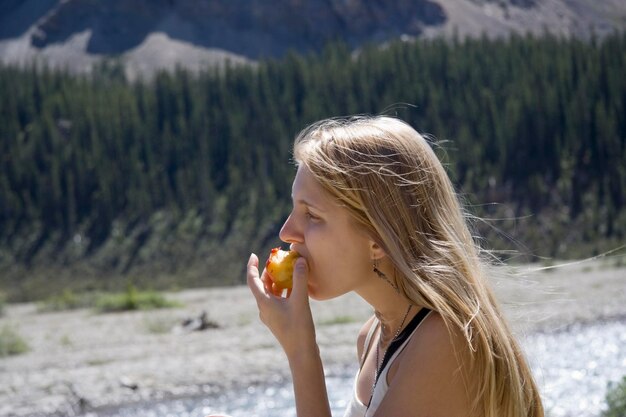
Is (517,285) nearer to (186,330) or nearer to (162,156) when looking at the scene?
(186,330)

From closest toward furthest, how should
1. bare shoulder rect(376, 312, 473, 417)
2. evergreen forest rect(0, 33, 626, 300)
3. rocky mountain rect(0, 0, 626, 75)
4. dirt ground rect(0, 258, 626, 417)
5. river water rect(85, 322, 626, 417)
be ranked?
bare shoulder rect(376, 312, 473, 417), river water rect(85, 322, 626, 417), dirt ground rect(0, 258, 626, 417), evergreen forest rect(0, 33, 626, 300), rocky mountain rect(0, 0, 626, 75)

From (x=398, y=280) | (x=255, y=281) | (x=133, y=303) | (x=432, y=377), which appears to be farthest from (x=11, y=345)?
(x=432, y=377)

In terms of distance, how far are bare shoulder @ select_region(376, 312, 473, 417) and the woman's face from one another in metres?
0.26

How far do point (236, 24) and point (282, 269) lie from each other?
107732 millimetres

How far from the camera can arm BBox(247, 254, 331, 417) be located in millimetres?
2479

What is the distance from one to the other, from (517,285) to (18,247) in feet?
185

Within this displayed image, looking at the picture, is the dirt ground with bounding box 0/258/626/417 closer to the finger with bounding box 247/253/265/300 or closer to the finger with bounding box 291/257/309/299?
the finger with bounding box 247/253/265/300

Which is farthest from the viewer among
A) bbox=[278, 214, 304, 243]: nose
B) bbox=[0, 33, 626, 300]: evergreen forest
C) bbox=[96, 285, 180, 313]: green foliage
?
bbox=[0, 33, 626, 300]: evergreen forest

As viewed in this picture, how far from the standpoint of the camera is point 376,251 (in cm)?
253

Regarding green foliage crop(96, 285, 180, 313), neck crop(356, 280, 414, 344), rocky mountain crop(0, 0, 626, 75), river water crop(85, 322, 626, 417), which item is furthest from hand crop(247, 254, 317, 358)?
rocky mountain crop(0, 0, 626, 75)

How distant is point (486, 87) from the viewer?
60469 mm

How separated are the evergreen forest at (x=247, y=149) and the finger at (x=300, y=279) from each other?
45529 mm

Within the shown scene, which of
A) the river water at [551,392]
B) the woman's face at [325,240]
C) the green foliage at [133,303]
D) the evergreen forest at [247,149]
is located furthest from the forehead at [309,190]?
the evergreen forest at [247,149]

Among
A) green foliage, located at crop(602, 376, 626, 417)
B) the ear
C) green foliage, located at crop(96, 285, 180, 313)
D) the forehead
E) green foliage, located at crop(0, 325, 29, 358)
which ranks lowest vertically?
green foliage, located at crop(96, 285, 180, 313)
